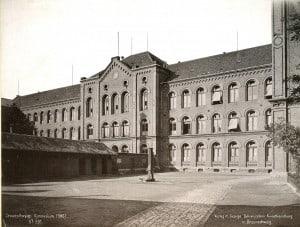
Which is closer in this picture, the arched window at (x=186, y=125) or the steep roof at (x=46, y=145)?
the steep roof at (x=46, y=145)

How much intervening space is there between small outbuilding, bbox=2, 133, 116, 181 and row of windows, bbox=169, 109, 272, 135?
7859 mm

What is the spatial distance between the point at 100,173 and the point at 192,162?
9153mm

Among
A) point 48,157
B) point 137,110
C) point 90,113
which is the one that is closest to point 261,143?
point 137,110

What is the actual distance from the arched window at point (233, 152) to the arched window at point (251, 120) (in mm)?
2014

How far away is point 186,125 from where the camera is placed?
36.2m

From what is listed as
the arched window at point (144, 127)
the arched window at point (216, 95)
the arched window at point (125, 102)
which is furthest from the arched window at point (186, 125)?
the arched window at point (125, 102)

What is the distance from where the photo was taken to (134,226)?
856 centimetres

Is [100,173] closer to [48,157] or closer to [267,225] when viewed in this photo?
[48,157]

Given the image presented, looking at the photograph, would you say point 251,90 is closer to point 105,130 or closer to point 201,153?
point 201,153

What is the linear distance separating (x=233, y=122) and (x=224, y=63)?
6158 mm

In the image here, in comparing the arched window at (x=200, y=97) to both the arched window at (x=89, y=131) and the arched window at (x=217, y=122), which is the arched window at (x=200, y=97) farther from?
the arched window at (x=89, y=131)

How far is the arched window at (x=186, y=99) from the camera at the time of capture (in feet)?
119

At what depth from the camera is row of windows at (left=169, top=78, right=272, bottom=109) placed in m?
31.5

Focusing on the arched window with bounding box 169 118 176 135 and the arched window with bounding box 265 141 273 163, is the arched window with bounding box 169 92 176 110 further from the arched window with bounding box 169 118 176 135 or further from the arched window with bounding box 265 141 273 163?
the arched window with bounding box 265 141 273 163
